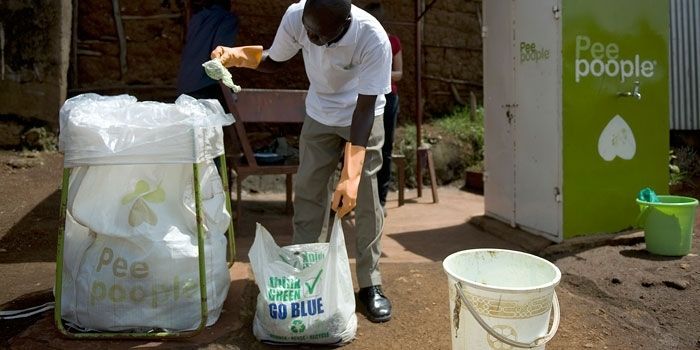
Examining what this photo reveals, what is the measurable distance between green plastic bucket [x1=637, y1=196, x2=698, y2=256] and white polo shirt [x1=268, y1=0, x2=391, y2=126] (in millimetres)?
1792

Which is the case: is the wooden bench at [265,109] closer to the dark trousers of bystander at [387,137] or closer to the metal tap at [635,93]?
the dark trousers of bystander at [387,137]

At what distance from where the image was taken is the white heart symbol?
3.69 m

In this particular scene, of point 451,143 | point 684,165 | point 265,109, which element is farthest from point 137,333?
point 684,165

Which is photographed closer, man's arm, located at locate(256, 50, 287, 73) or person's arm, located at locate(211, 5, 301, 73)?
person's arm, located at locate(211, 5, 301, 73)

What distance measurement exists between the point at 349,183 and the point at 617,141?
86.6 inches

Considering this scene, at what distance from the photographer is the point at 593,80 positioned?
3.65 metres

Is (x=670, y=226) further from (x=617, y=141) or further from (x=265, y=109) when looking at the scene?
(x=265, y=109)

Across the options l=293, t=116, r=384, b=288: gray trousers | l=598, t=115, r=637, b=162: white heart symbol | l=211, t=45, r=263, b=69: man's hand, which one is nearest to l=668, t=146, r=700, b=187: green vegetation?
l=598, t=115, r=637, b=162: white heart symbol

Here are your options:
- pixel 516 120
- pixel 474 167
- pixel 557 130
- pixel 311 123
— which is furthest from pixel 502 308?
pixel 474 167

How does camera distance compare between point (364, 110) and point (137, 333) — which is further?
point (364, 110)

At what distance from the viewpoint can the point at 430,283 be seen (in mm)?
3010

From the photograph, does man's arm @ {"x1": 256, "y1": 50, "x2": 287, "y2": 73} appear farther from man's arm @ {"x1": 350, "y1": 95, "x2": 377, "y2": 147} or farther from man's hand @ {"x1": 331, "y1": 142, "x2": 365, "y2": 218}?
man's hand @ {"x1": 331, "y1": 142, "x2": 365, "y2": 218}

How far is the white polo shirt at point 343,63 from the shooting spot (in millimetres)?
2449

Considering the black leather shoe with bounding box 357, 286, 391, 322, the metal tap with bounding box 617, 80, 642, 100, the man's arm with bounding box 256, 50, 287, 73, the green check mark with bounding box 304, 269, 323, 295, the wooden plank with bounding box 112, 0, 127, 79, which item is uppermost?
the wooden plank with bounding box 112, 0, 127, 79
